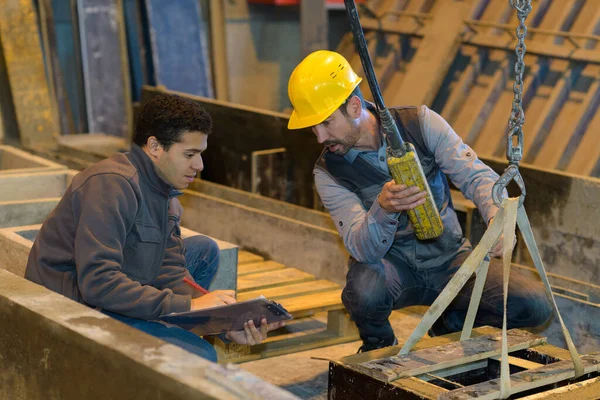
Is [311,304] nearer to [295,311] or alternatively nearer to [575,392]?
[295,311]

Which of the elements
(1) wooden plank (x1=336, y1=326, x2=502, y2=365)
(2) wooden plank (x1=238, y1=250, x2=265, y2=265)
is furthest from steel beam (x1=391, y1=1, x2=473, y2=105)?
(1) wooden plank (x1=336, y1=326, x2=502, y2=365)

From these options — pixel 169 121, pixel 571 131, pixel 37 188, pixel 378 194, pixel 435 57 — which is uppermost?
pixel 169 121

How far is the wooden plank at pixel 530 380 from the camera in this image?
3.57m

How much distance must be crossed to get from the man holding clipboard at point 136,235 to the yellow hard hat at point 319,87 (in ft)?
2.43

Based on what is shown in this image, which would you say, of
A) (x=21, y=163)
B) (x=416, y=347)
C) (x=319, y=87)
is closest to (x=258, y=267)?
(x=21, y=163)

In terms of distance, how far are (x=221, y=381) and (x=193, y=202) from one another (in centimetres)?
438

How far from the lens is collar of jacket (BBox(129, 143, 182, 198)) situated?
4.05m

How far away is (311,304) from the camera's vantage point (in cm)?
540

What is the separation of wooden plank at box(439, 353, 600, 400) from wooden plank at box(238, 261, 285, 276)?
2.67 meters

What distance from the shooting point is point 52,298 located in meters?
3.77

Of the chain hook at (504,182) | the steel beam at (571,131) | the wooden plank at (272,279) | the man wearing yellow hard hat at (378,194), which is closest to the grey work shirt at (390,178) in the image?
the man wearing yellow hard hat at (378,194)

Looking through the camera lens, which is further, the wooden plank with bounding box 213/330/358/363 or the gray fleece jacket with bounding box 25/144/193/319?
the wooden plank with bounding box 213/330/358/363

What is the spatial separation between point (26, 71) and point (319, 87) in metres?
5.78

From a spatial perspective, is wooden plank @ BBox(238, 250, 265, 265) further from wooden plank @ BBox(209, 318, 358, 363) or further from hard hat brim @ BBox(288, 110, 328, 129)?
hard hat brim @ BBox(288, 110, 328, 129)
